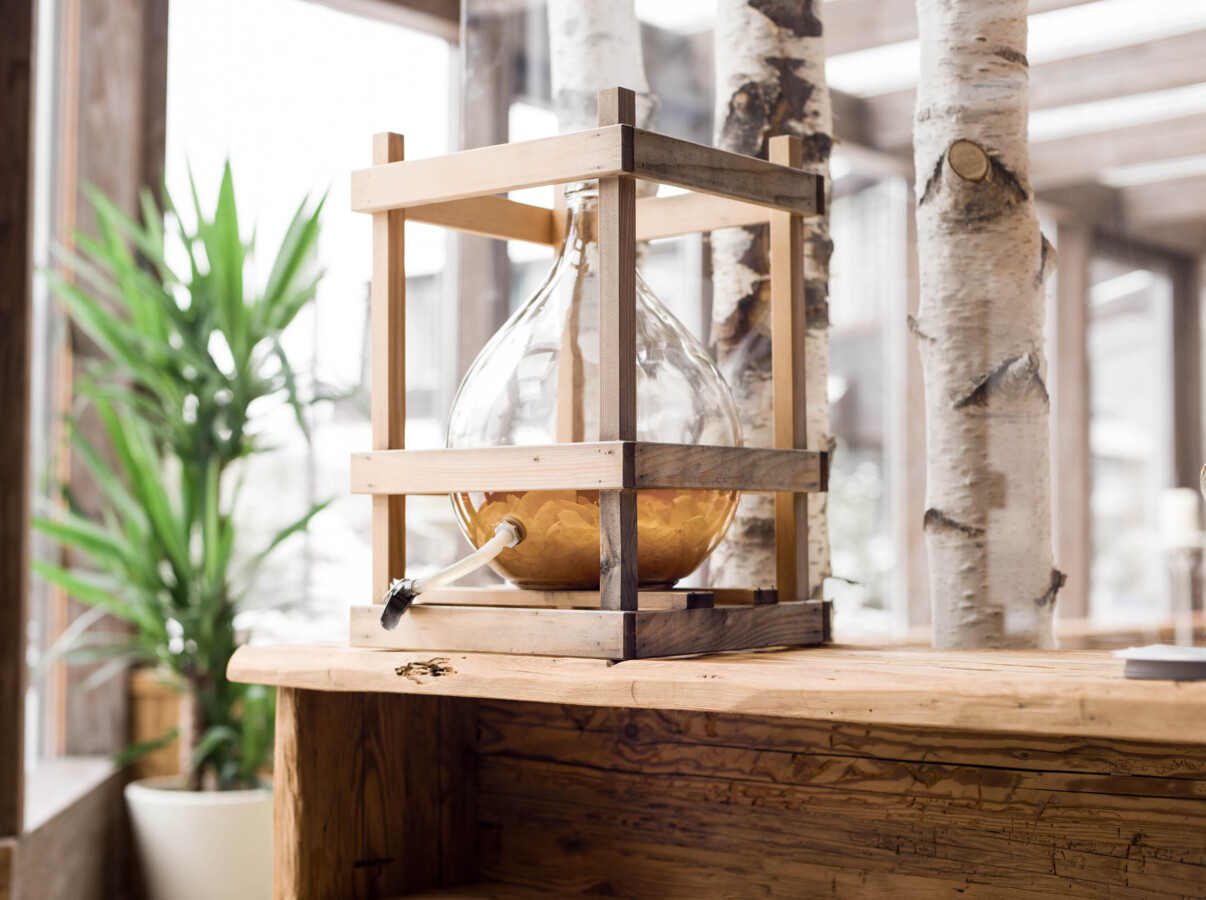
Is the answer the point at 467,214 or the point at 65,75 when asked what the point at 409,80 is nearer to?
the point at 65,75

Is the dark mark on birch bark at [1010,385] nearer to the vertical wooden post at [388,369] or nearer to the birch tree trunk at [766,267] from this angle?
the birch tree trunk at [766,267]

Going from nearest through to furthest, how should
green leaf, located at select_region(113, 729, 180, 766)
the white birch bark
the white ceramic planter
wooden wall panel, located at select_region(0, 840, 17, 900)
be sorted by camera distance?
the white birch bark
wooden wall panel, located at select_region(0, 840, 17, 900)
the white ceramic planter
green leaf, located at select_region(113, 729, 180, 766)

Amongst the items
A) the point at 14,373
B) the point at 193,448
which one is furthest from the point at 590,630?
the point at 193,448

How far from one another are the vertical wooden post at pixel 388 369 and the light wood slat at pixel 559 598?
0.05m

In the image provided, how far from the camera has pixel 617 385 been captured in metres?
0.79

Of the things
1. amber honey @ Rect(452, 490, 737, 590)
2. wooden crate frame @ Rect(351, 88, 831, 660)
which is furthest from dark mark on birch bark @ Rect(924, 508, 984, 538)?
amber honey @ Rect(452, 490, 737, 590)

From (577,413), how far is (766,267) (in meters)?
0.31

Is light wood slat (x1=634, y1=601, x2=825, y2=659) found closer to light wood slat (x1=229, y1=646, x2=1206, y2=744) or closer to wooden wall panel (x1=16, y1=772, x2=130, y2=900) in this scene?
light wood slat (x1=229, y1=646, x2=1206, y2=744)

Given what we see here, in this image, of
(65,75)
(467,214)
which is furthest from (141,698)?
(467,214)

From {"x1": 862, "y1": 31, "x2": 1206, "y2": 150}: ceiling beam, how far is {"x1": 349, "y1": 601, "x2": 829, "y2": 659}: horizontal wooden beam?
48 centimetres

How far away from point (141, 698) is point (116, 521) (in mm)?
402

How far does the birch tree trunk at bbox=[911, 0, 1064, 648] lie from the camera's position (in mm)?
990

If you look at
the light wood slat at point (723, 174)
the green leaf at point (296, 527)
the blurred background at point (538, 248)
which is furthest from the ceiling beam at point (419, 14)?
the light wood slat at point (723, 174)

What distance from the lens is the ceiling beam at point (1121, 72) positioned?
978 millimetres
